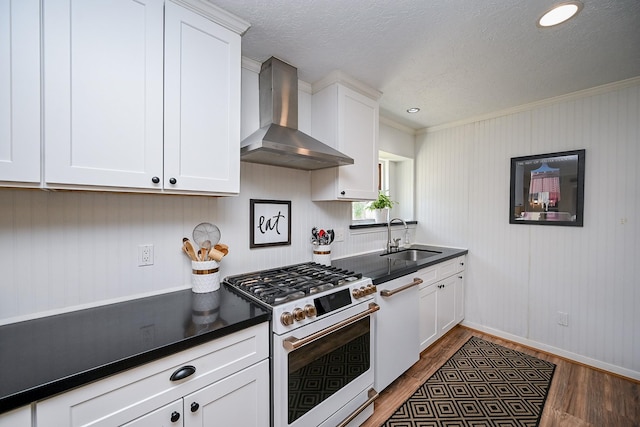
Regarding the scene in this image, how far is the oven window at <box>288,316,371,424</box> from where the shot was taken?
1.31 meters

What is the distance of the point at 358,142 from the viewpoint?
2.12 metres

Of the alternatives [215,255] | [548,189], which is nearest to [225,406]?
[215,255]

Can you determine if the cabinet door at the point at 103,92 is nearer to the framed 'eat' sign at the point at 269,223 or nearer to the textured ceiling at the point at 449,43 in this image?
the textured ceiling at the point at 449,43

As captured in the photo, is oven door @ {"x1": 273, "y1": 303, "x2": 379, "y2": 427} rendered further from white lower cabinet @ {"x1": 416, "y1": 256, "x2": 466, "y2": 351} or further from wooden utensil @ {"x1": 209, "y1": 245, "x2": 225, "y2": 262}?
white lower cabinet @ {"x1": 416, "y1": 256, "x2": 466, "y2": 351}

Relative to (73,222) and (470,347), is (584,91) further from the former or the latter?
(73,222)

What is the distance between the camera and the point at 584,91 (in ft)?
7.32

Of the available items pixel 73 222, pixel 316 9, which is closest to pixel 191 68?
pixel 316 9

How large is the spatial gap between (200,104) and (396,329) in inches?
76.2

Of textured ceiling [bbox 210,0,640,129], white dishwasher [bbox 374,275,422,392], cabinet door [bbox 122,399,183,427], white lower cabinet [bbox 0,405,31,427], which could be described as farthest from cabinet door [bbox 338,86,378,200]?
white lower cabinet [bbox 0,405,31,427]

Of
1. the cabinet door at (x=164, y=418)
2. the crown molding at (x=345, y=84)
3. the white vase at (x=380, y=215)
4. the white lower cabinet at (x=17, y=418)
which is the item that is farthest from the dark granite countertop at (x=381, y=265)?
the white lower cabinet at (x=17, y=418)

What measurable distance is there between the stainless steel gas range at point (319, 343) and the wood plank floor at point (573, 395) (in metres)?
0.36

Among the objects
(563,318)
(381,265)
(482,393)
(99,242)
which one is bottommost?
(482,393)

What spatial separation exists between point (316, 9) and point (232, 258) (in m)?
1.52

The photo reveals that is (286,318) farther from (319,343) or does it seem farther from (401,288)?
(401,288)
